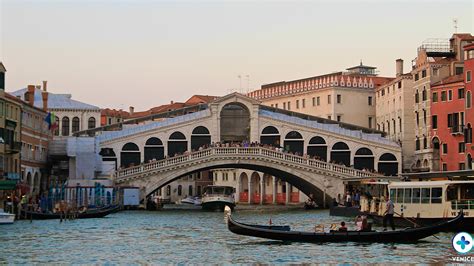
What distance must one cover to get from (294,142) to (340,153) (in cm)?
247

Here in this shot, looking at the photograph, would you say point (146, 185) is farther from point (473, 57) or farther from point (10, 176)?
point (473, 57)

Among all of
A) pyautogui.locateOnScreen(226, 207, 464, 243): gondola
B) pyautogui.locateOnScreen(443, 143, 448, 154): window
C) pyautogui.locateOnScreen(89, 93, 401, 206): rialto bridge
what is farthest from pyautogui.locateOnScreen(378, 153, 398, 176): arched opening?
pyautogui.locateOnScreen(226, 207, 464, 243): gondola

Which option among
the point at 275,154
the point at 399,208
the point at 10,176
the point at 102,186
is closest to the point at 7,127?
the point at 10,176

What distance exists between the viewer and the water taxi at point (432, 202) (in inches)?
1077

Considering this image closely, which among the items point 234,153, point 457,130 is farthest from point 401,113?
point 234,153

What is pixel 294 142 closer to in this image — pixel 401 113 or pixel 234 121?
pixel 234 121

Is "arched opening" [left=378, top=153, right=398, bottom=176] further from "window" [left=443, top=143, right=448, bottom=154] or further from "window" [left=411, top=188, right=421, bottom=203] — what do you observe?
"window" [left=411, top=188, right=421, bottom=203]

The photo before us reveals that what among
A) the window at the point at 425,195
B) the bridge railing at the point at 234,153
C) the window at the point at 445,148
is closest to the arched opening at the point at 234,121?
the bridge railing at the point at 234,153

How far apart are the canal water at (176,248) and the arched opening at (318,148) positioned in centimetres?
1897

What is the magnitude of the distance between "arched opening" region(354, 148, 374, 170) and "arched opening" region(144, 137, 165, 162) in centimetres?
1016

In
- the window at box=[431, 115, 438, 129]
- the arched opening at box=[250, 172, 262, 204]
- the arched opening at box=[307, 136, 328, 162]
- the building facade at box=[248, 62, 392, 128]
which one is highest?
the building facade at box=[248, 62, 392, 128]

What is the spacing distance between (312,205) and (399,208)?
2165 centimetres

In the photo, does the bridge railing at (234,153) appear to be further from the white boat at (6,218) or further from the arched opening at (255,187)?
the arched opening at (255,187)

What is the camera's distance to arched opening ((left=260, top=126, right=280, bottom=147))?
51031 millimetres
